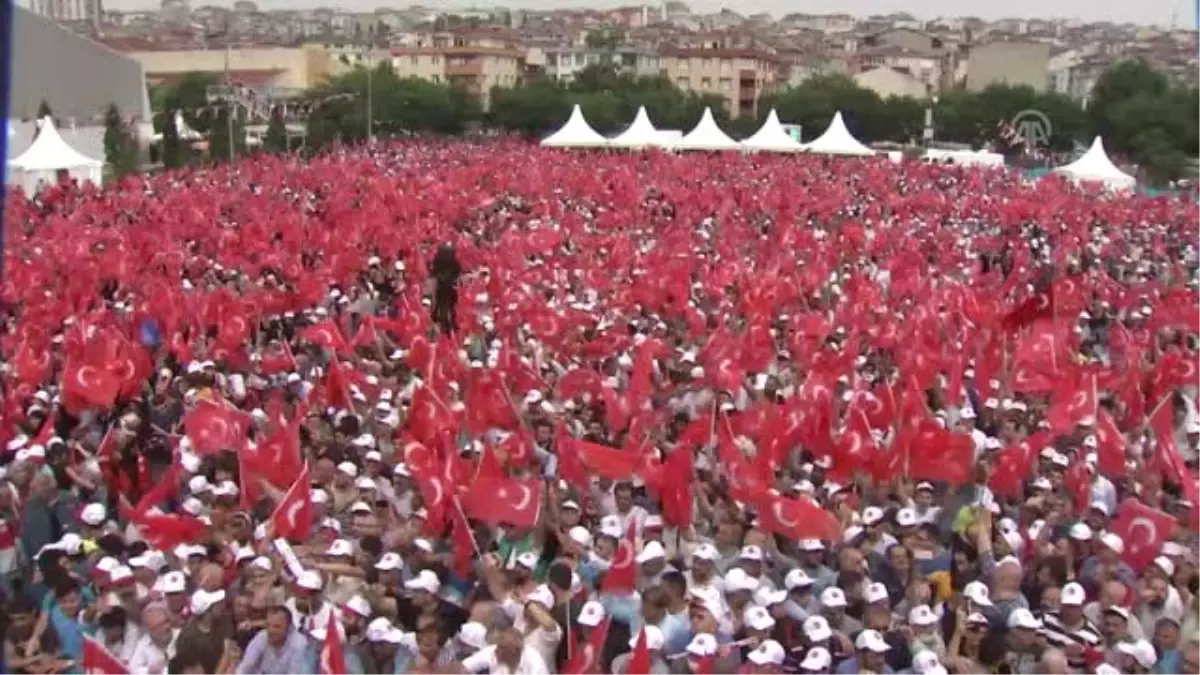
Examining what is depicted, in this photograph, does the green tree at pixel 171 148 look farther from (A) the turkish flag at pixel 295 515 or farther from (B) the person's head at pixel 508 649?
(B) the person's head at pixel 508 649

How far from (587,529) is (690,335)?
18.9ft

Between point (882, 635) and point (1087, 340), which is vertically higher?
point (882, 635)

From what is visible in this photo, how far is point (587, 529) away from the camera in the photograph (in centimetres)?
726

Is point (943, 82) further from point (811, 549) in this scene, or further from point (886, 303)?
point (811, 549)

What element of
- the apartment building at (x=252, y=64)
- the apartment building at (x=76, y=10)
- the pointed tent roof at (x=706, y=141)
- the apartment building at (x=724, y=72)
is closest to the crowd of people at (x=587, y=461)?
the pointed tent roof at (x=706, y=141)

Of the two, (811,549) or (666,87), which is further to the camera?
(666,87)

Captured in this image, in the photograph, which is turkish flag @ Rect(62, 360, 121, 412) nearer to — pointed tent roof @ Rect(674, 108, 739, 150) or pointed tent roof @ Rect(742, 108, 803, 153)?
pointed tent roof @ Rect(742, 108, 803, 153)

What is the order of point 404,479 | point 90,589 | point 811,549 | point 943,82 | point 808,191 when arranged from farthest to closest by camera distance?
point 943,82
point 808,191
point 404,479
point 811,549
point 90,589

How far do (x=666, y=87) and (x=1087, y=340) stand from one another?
52.9m

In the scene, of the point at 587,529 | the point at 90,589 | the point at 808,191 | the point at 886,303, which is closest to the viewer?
the point at 90,589

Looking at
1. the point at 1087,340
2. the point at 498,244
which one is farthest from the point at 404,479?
the point at 498,244

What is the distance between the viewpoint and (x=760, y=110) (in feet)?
224

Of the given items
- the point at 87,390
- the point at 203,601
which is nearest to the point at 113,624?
the point at 203,601

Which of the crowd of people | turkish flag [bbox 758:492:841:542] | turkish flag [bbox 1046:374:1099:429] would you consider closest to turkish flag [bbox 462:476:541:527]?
the crowd of people
